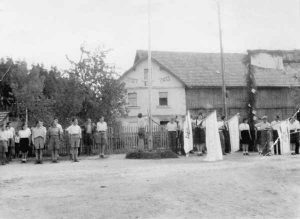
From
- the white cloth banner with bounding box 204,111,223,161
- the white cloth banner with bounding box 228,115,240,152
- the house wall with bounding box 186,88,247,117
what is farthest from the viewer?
the house wall with bounding box 186,88,247,117

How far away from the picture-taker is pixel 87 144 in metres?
22.0

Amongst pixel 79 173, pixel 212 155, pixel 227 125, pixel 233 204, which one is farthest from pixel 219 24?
pixel 233 204

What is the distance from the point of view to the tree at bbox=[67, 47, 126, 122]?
25.0 meters

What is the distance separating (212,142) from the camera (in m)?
16.5

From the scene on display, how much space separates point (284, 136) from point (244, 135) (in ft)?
5.42

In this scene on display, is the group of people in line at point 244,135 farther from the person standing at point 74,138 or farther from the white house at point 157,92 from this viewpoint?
the white house at point 157,92

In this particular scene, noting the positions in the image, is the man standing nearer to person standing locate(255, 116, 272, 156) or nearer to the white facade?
person standing locate(255, 116, 272, 156)

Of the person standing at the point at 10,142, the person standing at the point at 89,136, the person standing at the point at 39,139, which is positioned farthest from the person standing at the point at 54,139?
the person standing at the point at 89,136

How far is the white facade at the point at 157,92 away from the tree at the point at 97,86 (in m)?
19.6

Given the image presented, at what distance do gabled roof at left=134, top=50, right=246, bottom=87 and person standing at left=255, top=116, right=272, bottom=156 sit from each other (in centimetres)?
2541

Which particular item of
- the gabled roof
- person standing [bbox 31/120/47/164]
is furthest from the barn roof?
person standing [bbox 31/120/47/164]

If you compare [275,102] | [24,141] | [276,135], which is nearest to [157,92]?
[275,102]

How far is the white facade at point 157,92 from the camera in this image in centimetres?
4612

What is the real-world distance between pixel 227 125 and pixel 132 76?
27.0 m
